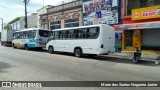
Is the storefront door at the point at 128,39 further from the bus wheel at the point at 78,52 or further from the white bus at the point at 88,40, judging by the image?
the bus wheel at the point at 78,52

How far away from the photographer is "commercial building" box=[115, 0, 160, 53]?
58.9 feet

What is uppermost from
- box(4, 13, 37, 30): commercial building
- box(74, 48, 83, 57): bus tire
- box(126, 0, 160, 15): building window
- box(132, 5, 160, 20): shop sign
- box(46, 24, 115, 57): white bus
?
box(4, 13, 37, 30): commercial building

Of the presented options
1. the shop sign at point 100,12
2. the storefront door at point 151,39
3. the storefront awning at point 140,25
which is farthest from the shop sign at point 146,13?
the shop sign at point 100,12

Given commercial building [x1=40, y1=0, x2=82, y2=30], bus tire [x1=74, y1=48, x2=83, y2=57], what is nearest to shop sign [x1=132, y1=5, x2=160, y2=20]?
bus tire [x1=74, y1=48, x2=83, y2=57]

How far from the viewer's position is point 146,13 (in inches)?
734

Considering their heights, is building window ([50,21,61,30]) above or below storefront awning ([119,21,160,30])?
above

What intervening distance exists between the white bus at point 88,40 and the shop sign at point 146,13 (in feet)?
14.7

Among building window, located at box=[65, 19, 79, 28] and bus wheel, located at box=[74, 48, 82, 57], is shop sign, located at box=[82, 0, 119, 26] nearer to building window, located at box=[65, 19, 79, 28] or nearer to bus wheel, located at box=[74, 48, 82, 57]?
building window, located at box=[65, 19, 79, 28]

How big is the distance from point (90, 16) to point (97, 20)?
4.55 feet

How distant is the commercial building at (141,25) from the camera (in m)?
18.0

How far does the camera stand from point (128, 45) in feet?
68.3

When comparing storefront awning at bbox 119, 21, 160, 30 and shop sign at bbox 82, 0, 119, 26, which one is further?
shop sign at bbox 82, 0, 119, 26

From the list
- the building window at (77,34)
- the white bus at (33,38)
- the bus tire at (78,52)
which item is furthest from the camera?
the white bus at (33,38)

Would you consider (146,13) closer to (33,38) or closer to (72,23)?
(72,23)
